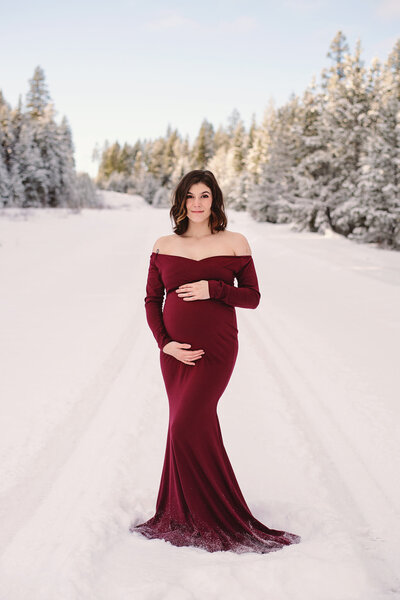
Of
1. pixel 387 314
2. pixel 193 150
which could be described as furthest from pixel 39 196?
pixel 193 150

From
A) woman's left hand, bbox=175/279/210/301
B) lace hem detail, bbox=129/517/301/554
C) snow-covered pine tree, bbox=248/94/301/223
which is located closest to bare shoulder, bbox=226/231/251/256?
woman's left hand, bbox=175/279/210/301

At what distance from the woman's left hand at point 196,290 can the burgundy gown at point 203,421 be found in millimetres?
34

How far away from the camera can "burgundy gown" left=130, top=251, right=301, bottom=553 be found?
9.16ft

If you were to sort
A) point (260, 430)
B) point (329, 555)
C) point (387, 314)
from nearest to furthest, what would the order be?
point (329, 555) → point (260, 430) → point (387, 314)

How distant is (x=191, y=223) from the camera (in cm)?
304

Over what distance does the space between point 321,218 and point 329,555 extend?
2637 centimetres

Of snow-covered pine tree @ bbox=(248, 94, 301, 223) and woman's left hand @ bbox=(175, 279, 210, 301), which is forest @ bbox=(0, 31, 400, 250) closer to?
snow-covered pine tree @ bbox=(248, 94, 301, 223)

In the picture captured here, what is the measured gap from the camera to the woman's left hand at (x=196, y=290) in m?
2.78

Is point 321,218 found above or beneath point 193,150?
beneath

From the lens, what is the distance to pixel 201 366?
9.23 ft

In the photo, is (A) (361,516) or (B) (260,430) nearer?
(A) (361,516)

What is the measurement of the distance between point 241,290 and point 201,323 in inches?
12.5

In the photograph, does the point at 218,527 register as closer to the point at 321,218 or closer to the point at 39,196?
the point at 321,218

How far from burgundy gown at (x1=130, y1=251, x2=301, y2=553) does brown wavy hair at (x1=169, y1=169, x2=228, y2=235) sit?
24 cm
